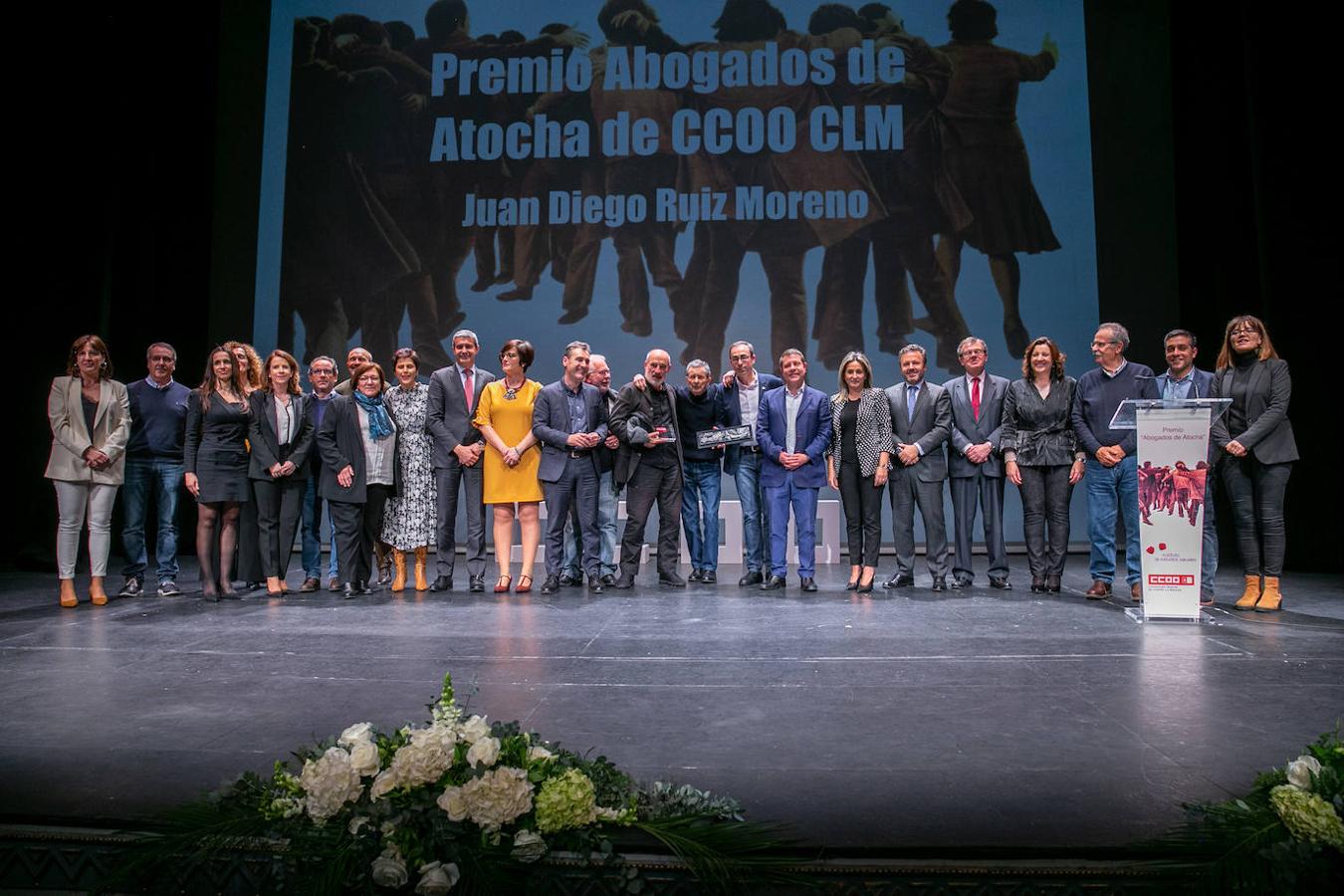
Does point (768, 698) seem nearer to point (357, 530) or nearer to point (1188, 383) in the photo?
point (357, 530)

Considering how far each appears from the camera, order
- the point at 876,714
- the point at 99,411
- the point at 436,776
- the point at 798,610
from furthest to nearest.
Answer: the point at 99,411, the point at 798,610, the point at 876,714, the point at 436,776

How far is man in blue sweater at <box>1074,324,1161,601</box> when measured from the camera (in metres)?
5.22

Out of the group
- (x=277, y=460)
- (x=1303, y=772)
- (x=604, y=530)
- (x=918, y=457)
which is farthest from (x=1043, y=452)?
(x=277, y=460)

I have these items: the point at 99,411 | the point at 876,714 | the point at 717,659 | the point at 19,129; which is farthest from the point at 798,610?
the point at 19,129

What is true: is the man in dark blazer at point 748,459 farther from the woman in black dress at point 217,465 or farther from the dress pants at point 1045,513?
the woman in black dress at point 217,465

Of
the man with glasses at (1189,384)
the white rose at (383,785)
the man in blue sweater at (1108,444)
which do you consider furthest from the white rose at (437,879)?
the man with glasses at (1189,384)

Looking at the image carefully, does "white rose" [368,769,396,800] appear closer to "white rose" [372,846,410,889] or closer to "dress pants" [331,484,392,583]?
"white rose" [372,846,410,889]

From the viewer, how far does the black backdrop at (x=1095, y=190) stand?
22.0 ft

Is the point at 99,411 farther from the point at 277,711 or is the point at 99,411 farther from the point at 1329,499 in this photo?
the point at 1329,499

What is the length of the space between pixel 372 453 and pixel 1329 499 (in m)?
7.07

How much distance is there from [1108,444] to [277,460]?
16.8 ft

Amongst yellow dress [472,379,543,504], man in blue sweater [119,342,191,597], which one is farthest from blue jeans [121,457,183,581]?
yellow dress [472,379,543,504]

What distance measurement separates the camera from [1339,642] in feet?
12.3

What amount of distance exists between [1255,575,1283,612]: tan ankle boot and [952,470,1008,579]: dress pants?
1.41 meters
